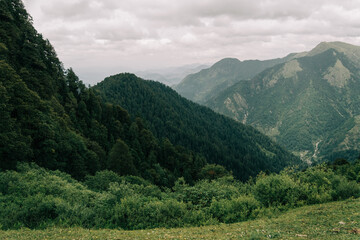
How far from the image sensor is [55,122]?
57.9 meters

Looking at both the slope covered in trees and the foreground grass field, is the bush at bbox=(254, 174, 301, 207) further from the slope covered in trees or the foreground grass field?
the slope covered in trees

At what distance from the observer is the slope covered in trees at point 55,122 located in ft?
156

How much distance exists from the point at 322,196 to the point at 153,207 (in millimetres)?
25307

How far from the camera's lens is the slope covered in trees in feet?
156

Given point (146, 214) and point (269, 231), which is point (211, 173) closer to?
point (146, 214)

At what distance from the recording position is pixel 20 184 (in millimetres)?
32344

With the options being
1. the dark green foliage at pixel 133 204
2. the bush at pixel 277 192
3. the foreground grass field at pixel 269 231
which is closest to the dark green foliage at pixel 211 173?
the dark green foliage at pixel 133 204

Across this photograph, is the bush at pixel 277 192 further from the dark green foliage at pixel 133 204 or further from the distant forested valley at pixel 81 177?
the distant forested valley at pixel 81 177

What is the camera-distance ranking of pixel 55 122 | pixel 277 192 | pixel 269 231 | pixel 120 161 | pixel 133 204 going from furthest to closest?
pixel 120 161 < pixel 55 122 < pixel 277 192 < pixel 133 204 < pixel 269 231

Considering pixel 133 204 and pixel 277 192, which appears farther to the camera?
pixel 277 192

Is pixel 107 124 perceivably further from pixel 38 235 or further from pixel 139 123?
pixel 38 235

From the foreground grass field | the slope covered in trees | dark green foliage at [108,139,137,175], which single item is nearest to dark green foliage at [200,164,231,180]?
the slope covered in trees

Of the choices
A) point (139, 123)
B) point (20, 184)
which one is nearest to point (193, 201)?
point (20, 184)

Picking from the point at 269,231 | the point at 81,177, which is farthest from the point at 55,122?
the point at 269,231
